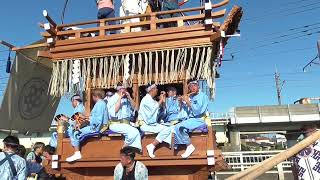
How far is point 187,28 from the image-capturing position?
5.85 meters

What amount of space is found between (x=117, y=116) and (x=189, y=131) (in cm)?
126

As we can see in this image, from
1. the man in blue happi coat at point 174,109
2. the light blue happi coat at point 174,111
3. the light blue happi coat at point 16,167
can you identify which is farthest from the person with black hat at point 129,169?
the light blue happi coat at point 174,111

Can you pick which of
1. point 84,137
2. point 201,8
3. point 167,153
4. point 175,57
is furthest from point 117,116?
point 201,8

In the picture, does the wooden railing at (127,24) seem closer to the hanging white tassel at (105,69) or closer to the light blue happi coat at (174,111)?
the hanging white tassel at (105,69)

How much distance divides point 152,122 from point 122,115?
544mm

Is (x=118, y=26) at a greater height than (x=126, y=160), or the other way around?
(x=118, y=26)

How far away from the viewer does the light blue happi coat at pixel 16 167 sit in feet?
13.7

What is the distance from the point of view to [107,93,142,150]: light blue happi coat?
5.41 meters

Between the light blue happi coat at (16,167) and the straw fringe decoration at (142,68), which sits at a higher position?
the straw fringe decoration at (142,68)

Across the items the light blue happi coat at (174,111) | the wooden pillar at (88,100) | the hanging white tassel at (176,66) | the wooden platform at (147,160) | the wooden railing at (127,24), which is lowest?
the wooden platform at (147,160)

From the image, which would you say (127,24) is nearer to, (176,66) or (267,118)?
(176,66)

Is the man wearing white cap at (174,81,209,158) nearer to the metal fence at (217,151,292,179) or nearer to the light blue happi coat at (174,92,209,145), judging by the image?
the light blue happi coat at (174,92,209,145)

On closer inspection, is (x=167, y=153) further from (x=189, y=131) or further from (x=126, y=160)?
(x=126, y=160)

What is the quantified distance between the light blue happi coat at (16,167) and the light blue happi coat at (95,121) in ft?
4.73
